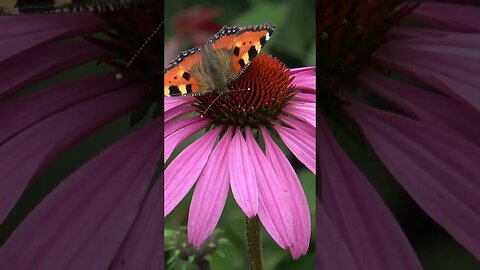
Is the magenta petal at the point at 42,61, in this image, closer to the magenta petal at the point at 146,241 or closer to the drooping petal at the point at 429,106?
the magenta petal at the point at 146,241

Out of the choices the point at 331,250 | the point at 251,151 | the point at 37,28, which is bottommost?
the point at 331,250

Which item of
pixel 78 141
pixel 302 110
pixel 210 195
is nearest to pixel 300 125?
pixel 302 110

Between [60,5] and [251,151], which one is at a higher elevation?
[60,5]

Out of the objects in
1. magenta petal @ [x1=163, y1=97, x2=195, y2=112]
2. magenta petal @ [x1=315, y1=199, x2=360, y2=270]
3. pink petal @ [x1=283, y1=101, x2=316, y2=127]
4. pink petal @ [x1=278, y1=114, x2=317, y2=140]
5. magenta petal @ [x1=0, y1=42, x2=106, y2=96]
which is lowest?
magenta petal @ [x1=315, y1=199, x2=360, y2=270]

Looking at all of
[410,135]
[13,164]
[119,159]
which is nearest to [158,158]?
[119,159]

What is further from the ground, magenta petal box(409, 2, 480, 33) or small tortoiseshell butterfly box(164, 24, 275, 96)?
magenta petal box(409, 2, 480, 33)

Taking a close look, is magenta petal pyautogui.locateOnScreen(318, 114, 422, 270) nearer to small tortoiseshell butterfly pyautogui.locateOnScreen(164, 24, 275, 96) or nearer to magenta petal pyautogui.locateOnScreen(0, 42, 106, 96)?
small tortoiseshell butterfly pyautogui.locateOnScreen(164, 24, 275, 96)

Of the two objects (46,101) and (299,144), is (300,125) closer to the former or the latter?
(299,144)

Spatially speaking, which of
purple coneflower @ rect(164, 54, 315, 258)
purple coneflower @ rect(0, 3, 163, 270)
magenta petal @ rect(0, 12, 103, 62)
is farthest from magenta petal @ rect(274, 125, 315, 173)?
magenta petal @ rect(0, 12, 103, 62)
